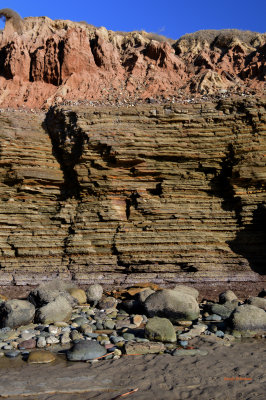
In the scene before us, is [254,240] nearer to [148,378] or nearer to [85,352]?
[85,352]

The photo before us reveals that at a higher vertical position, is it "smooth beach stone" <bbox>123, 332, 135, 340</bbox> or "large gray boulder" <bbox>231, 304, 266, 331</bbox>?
"large gray boulder" <bbox>231, 304, 266, 331</bbox>

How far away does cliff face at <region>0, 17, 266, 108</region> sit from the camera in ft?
54.8

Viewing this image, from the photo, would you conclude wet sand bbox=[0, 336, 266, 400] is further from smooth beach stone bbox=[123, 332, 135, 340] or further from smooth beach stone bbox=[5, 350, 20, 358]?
smooth beach stone bbox=[123, 332, 135, 340]

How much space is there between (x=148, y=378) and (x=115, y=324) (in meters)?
3.04

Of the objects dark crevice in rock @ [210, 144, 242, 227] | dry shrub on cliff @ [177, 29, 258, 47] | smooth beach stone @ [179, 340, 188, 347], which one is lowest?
smooth beach stone @ [179, 340, 188, 347]

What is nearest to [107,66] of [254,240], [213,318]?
[254,240]

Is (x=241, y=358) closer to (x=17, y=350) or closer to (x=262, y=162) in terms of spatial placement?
(x=17, y=350)

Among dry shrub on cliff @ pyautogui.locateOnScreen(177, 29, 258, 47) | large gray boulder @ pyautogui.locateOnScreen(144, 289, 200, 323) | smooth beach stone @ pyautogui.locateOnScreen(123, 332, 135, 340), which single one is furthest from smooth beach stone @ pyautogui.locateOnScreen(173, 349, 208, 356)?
dry shrub on cliff @ pyautogui.locateOnScreen(177, 29, 258, 47)

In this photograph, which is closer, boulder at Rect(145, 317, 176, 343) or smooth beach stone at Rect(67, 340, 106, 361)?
smooth beach stone at Rect(67, 340, 106, 361)

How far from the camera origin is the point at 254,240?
11.4 m

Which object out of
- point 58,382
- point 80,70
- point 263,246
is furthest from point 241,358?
point 80,70

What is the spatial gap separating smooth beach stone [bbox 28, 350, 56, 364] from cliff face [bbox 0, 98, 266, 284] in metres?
5.61

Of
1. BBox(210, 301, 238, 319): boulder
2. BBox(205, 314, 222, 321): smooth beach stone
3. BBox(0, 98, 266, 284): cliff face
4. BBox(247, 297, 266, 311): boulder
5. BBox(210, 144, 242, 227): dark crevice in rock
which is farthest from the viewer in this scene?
BBox(210, 144, 242, 227): dark crevice in rock

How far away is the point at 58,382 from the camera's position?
4.41 metres
